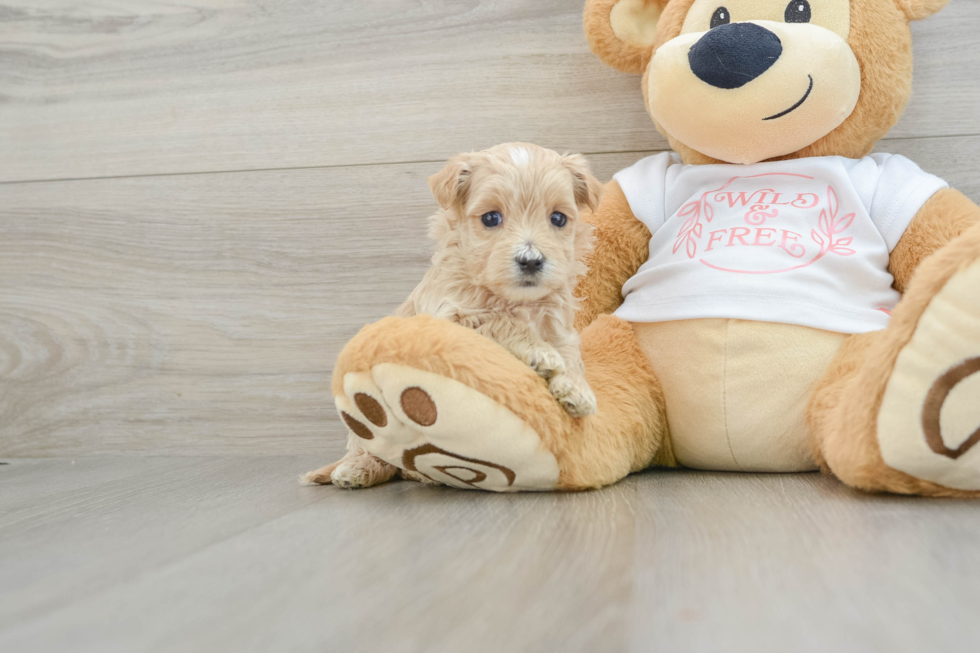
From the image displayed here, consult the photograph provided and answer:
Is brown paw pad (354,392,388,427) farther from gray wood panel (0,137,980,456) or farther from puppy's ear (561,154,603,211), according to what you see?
gray wood panel (0,137,980,456)

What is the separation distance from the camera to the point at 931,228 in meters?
0.90

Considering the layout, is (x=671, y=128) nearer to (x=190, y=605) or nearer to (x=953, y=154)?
(x=953, y=154)

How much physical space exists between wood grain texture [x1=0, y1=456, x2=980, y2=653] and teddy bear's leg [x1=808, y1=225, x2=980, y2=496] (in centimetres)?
3

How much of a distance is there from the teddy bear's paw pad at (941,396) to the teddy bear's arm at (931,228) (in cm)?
27

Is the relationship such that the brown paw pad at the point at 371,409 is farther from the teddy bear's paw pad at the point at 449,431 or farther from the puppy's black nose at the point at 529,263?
the puppy's black nose at the point at 529,263

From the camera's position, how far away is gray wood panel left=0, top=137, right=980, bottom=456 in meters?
1.30

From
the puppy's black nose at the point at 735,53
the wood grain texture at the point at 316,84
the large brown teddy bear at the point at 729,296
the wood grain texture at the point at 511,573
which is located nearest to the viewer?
the wood grain texture at the point at 511,573

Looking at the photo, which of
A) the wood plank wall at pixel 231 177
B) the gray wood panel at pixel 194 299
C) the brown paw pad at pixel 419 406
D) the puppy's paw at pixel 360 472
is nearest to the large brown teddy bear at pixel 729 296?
the brown paw pad at pixel 419 406

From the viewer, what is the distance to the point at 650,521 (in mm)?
672

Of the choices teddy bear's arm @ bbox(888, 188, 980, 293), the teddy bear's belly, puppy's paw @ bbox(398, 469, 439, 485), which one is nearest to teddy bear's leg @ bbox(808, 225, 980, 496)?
the teddy bear's belly

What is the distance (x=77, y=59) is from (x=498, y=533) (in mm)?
1283

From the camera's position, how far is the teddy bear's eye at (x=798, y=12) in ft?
3.02

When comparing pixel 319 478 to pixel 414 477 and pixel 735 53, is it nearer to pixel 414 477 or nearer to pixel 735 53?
pixel 414 477

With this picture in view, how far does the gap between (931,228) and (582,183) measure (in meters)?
0.44
